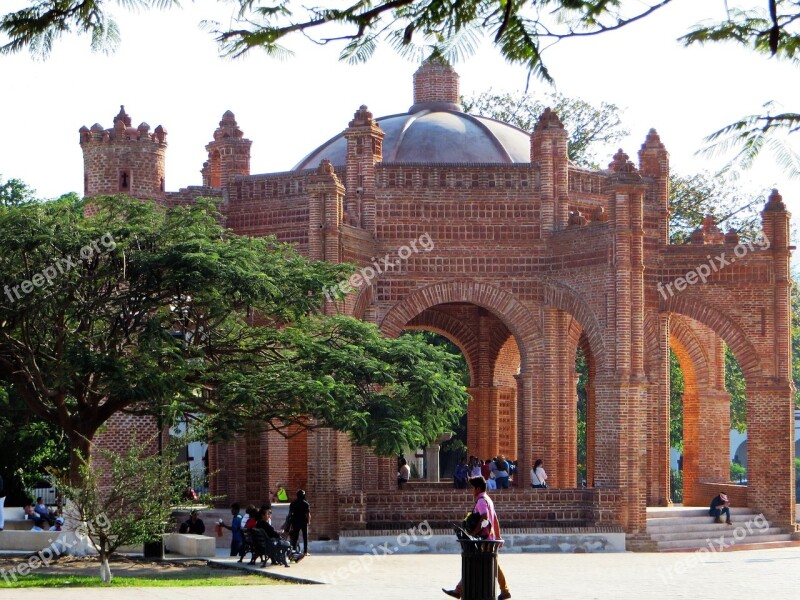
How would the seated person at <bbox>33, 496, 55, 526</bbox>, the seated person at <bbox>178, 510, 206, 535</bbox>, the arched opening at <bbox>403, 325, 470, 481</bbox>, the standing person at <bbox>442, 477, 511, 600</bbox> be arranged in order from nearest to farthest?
the standing person at <bbox>442, 477, 511, 600</bbox> < the seated person at <bbox>178, 510, 206, 535</bbox> < the seated person at <bbox>33, 496, 55, 526</bbox> < the arched opening at <bbox>403, 325, 470, 481</bbox>

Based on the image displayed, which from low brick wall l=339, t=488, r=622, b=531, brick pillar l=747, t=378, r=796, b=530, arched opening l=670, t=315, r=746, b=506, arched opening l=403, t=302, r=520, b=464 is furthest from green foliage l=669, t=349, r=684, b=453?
low brick wall l=339, t=488, r=622, b=531

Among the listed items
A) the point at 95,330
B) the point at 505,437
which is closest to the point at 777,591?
the point at 95,330

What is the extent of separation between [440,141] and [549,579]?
12.9 meters

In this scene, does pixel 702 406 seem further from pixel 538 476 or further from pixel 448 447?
pixel 448 447

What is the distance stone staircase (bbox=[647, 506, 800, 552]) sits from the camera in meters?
25.5

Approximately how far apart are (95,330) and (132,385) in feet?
6.26

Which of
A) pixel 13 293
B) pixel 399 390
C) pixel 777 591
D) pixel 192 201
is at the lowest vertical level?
pixel 777 591

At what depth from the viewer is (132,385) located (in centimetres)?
1933

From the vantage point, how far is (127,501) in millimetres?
17922

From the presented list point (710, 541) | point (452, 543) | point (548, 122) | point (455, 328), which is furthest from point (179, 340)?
point (455, 328)

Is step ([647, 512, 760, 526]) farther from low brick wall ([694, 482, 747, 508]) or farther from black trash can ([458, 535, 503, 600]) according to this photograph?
black trash can ([458, 535, 503, 600])

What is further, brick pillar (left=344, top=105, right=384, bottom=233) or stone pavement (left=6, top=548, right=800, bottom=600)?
brick pillar (left=344, top=105, right=384, bottom=233)

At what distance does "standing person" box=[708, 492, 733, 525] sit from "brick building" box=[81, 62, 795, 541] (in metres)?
0.83

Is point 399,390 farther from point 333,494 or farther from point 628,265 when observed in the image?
point 628,265
